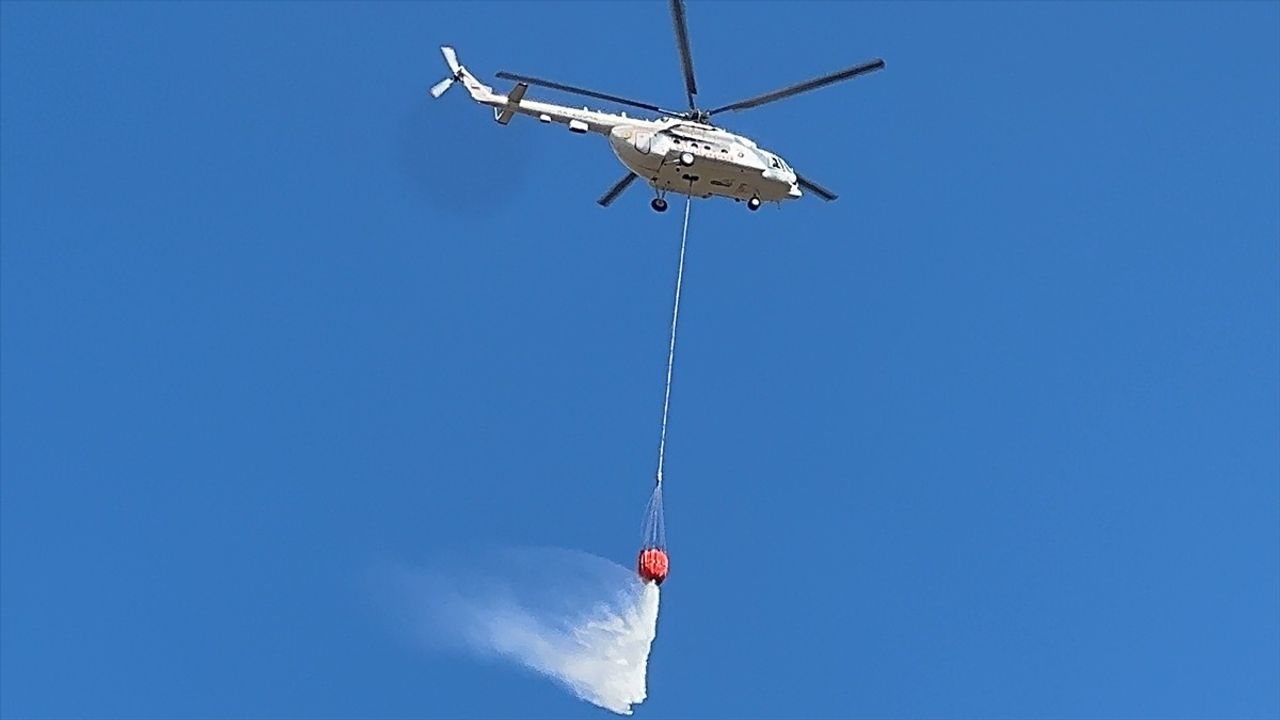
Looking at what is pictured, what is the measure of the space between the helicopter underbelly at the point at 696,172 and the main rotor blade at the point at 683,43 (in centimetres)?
152

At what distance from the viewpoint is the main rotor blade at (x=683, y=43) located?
46.5 m

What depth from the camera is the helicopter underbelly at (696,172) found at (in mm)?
49000

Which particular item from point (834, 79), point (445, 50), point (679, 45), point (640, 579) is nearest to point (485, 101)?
point (445, 50)

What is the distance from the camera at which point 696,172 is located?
49.6m

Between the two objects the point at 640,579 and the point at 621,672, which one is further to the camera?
the point at 621,672

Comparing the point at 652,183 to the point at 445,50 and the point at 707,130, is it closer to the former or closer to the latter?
the point at 707,130

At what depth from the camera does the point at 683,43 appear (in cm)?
4734

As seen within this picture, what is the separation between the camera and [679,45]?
47469 millimetres

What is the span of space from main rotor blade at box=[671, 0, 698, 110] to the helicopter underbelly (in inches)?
59.8

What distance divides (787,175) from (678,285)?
3.91 m

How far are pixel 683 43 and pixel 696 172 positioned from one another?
3604mm

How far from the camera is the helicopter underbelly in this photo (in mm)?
49000

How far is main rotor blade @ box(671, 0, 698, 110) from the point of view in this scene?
46.5 m

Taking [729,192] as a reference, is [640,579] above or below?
below
